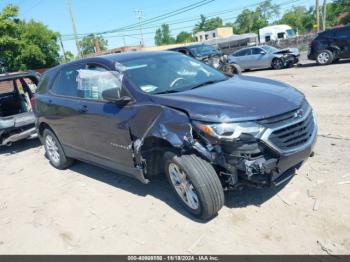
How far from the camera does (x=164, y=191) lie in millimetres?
4715

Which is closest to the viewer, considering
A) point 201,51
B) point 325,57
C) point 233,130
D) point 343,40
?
point 233,130

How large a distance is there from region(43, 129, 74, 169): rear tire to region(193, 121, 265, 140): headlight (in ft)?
11.4

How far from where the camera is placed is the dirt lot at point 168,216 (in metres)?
3.43

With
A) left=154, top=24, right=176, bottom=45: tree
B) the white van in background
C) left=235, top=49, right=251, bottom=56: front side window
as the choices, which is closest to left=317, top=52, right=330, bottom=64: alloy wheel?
left=235, top=49, right=251, bottom=56: front side window

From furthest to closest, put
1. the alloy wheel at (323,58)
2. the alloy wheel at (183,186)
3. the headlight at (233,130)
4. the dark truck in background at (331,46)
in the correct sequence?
the alloy wheel at (323,58), the dark truck in background at (331,46), the alloy wheel at (183,186), the headlight at (233,130)

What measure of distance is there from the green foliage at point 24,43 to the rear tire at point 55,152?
27614mm

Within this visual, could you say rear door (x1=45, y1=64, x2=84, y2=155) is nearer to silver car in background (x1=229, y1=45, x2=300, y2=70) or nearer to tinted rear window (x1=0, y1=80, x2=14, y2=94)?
tinted rear window (x1=0, y1=80, x2=14, y2=94)

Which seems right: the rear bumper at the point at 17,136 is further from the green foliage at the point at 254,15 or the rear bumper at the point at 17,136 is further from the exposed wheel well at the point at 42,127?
the green foliage at the point at 254,15

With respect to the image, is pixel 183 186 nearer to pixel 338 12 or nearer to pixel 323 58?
pixel 323 58

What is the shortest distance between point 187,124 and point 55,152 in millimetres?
3580

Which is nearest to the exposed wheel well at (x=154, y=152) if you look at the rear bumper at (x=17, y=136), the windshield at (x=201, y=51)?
the rear bumper at (x=17, y=136)

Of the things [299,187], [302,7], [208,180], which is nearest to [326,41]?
[299,187]

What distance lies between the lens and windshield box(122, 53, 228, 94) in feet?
14.2

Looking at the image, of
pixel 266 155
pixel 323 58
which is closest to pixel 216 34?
pixel 323 58
